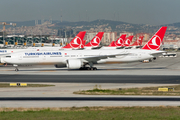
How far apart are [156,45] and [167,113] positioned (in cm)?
4028

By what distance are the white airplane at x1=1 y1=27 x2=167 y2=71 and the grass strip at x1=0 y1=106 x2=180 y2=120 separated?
1229 inches

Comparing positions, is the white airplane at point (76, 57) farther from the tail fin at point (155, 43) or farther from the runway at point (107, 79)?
the runway at point (107, 79)

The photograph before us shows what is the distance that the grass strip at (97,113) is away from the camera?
15.9m

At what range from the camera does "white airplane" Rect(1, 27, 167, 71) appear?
5066cm

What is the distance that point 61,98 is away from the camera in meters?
23.2

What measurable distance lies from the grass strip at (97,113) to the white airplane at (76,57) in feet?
102

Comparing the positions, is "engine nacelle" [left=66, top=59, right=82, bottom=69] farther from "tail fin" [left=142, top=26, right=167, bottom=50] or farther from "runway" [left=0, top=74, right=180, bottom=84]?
"tail fin" [left=142, top=26, right=167, bottom=50]

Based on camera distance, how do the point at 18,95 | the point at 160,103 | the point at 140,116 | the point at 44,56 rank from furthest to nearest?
1. the point at 44,56
2. the point at 18,95
3. the point at 160,103
4. the point at 140,116

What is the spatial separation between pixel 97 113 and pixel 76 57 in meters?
35.1

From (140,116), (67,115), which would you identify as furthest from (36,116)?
(140,116)

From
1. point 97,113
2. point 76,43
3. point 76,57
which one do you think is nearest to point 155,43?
point 76,57

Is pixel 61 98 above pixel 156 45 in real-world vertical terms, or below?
below

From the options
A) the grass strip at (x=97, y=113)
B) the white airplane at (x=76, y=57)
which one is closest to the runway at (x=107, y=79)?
the white airplane at (x=76, y=57)

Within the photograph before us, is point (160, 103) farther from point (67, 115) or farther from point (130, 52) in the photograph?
point (130, 52)
